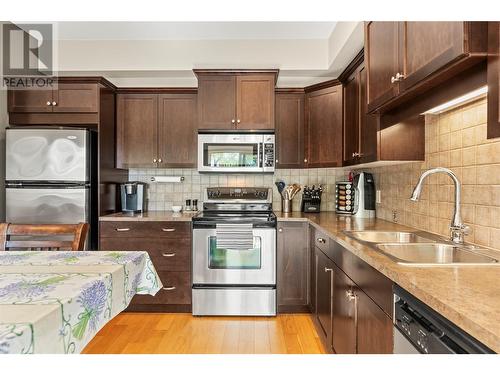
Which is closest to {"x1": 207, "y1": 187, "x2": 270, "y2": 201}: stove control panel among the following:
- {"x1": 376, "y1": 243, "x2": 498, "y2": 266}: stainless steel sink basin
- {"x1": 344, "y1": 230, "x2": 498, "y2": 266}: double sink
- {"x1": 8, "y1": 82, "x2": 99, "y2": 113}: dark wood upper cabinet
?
{"x1": 8, "y1": 82, "x2": 99, "y2": 113}: dark wood upper cabinet

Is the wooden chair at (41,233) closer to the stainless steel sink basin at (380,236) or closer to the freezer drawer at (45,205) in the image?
the freezer drawer at (45,205)

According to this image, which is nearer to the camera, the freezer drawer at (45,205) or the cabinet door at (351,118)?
the cabinet door at (351,118)

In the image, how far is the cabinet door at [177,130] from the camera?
3396mm

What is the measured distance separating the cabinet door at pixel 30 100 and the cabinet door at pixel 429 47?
3011 mm

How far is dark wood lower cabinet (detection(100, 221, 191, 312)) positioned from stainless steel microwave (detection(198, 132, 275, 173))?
2.13ft

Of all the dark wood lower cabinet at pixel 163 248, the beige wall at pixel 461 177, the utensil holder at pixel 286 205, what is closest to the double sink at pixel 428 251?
the beige wall at pixel 461 177

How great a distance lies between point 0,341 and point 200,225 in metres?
2.30

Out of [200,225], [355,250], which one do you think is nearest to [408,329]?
[355,250]

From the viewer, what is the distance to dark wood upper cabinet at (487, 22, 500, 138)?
3.24 feet

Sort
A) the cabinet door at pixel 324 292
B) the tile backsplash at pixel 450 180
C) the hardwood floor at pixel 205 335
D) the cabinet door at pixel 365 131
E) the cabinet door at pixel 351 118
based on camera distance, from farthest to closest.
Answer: the cabinet door at pixel 351 118 → the hardwood floor at pixel 205 335 → the cabinet door at pixel 365 131 → the cabinet door at pixel 324 292 → the tile backsplash at pixel 450 180

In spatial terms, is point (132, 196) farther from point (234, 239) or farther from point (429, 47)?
point (429, 47)

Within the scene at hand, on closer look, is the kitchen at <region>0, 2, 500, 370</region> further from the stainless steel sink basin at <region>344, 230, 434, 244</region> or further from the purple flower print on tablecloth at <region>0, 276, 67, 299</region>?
the purple flower print on tablecloth at <region>0, 276, 67, 299</region>

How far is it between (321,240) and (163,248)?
1.42 meters
